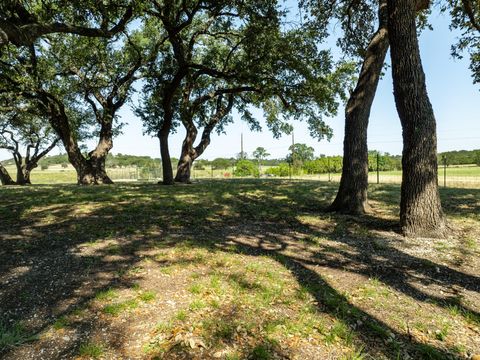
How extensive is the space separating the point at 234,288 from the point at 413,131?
14.0 ft

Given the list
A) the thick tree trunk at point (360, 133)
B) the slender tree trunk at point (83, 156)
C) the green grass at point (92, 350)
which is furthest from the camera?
the slender tree trunk at point (83, 156)

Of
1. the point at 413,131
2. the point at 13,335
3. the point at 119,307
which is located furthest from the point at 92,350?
the point at 413,131

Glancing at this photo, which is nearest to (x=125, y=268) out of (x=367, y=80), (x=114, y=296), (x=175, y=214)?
(x=114, y=296)

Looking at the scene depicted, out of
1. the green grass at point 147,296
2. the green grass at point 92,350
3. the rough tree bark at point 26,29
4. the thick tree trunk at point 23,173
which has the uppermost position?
the rough tree bark at point 26,29

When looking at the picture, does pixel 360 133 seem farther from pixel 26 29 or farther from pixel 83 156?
pixel 83 156

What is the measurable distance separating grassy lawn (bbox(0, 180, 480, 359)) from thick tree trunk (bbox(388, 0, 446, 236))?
44 cm

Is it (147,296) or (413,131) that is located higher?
(413,131)

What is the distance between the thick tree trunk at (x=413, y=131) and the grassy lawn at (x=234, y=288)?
0.44 m

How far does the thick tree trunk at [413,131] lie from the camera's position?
5.51 meters

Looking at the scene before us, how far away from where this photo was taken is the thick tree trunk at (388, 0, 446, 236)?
5.51 m

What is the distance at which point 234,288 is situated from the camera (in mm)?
3707

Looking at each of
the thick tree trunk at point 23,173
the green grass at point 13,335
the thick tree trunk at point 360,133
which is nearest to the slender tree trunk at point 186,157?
the thick tree trunk at point 360,133

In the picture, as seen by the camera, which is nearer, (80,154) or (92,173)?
(80,154)

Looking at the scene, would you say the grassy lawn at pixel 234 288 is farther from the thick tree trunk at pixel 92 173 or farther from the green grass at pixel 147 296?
the thick tree trunk at pixel 92 173
